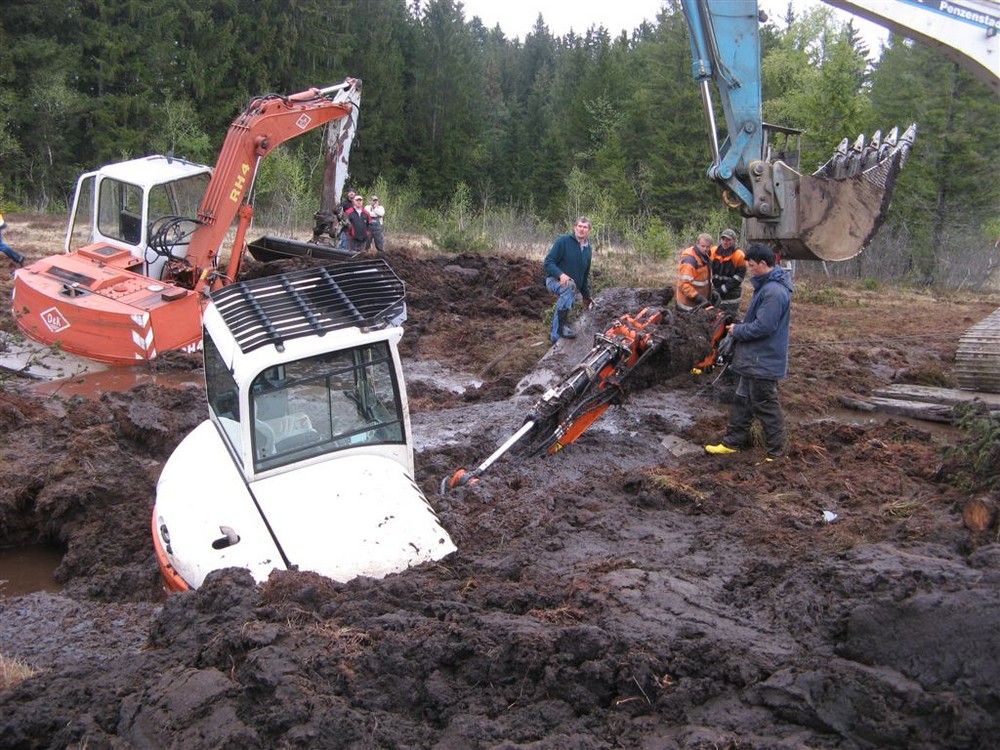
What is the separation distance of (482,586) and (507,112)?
6674 cm

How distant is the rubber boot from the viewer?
10289mm

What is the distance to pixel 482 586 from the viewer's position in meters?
4.80

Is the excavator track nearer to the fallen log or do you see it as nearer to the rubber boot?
the fallen log

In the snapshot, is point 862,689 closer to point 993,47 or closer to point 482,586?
point 482,586

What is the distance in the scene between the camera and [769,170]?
9.22m

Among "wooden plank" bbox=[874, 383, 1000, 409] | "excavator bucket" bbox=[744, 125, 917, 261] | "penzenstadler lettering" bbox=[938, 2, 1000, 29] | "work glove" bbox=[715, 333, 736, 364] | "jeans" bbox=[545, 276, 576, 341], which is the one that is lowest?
"wooden plank" bbox=[874, 383, 1000, 409]

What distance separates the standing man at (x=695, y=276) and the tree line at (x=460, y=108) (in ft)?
37.0

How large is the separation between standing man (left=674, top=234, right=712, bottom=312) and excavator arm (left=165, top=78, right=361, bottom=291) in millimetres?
5679

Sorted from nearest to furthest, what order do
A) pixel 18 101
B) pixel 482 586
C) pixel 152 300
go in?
pixel 482 586 < pixel 152 300 < pixel 18 101

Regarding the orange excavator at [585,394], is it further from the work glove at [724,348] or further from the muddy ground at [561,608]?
the work glove at [724,348]

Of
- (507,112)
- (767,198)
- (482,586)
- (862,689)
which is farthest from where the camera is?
(507,112)

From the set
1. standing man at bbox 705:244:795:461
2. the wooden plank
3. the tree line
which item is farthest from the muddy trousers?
the tree line

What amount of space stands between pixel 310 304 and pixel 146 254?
661 centimetres

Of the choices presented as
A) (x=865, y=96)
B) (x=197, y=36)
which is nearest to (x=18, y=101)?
(x=197, y=36)
